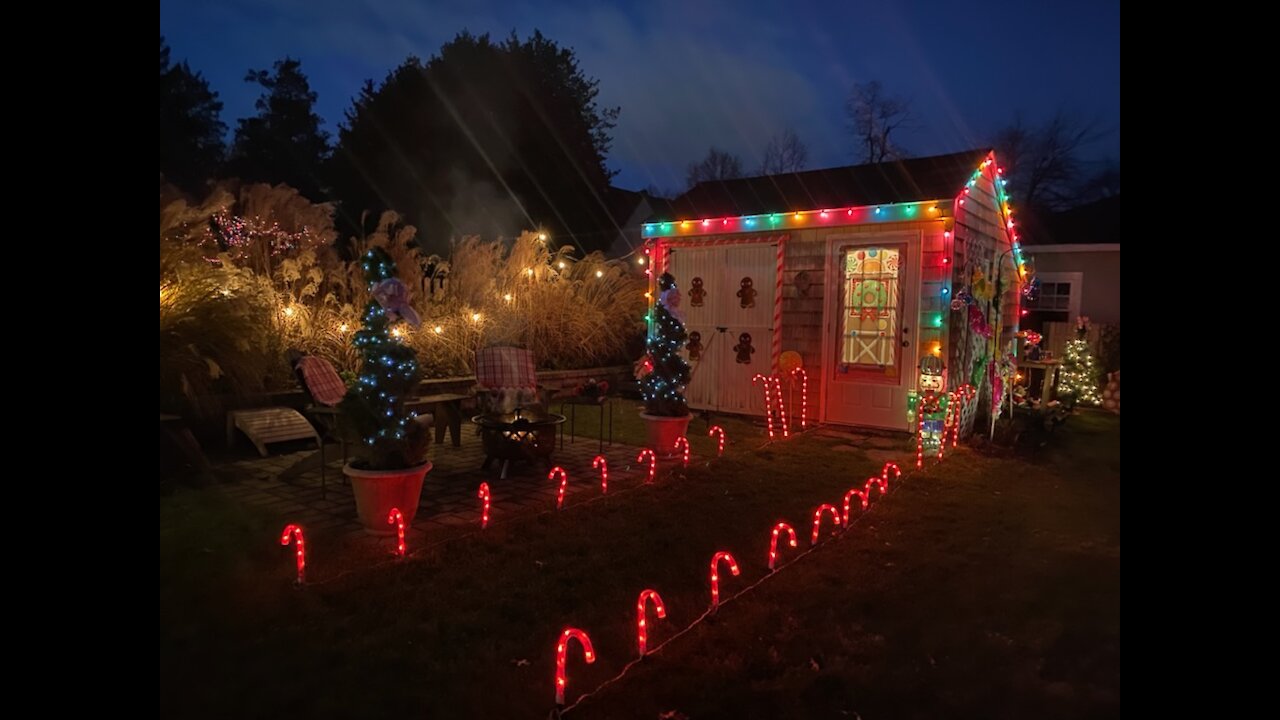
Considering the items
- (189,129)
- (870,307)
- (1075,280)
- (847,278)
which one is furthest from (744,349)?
(189,129)

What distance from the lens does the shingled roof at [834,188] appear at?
8.43 m

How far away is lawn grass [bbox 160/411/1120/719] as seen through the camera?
107 inches

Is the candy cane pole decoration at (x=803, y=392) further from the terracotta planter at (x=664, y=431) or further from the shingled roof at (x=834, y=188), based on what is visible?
the terracotta planter at (x=664, y=431)

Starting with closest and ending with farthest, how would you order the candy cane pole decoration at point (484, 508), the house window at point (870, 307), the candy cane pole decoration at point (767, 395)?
1. the candy cane pole decoration at point (484, 508)
2. the candy cane pole decoration at point (767, 395)
3. the house window at point (870, 307)

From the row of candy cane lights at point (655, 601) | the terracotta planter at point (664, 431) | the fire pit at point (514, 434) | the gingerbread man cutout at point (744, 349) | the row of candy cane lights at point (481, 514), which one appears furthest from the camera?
the gingerbread man cutout at point (744, 349)

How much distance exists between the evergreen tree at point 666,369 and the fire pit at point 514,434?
1176 millimetres

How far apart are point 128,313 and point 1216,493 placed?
145 centimetres

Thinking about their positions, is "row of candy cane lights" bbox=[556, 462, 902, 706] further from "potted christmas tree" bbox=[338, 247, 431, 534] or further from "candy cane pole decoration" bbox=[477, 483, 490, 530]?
"potted christmas tree" bbox=[338, 247, 431, 534]

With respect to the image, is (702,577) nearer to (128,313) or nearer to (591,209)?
(128,313)

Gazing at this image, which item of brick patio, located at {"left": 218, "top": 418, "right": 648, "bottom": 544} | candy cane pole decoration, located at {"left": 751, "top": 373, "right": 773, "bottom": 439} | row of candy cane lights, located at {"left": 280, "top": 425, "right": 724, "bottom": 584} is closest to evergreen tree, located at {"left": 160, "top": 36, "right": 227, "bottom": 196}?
brick patio, located at {"left": 218, "top": 418, "right": 648, "bottom": 544}

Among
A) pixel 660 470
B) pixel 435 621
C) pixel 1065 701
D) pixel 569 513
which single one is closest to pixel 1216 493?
pixel 1065 701

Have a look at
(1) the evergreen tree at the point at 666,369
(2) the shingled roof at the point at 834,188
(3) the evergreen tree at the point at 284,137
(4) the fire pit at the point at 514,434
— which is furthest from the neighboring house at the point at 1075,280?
(3) the evergreen tree at the point at 284,137

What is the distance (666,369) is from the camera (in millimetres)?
7230

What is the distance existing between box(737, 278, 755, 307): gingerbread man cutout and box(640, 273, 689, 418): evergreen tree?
235 centimetres
